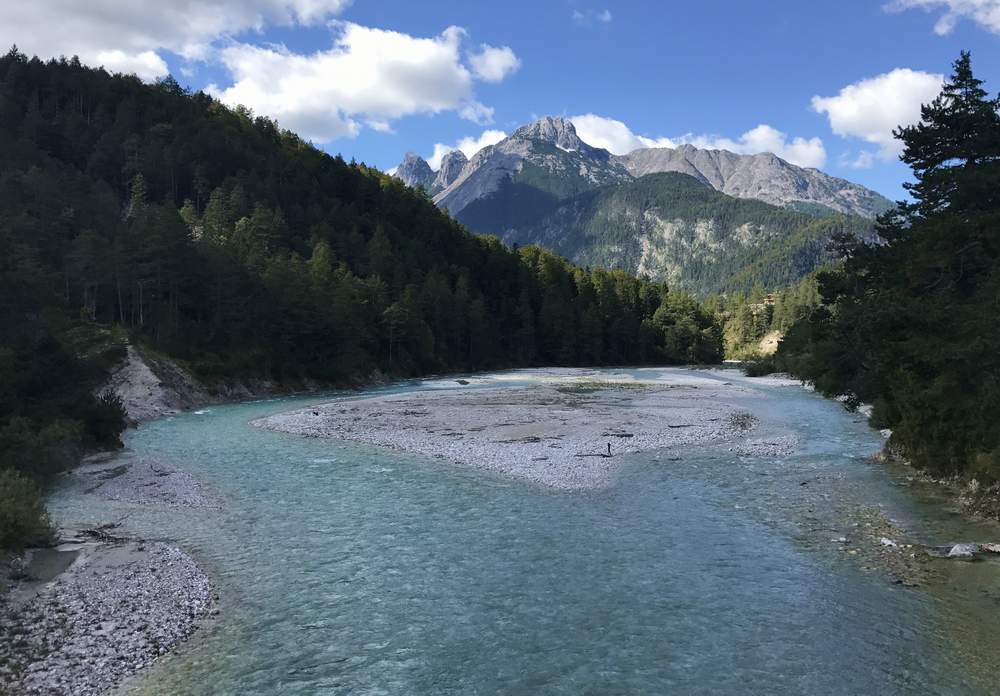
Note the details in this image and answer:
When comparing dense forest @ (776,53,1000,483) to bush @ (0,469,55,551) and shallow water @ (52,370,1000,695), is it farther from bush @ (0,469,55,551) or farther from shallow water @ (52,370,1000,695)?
bush @ (0,469,55,551)

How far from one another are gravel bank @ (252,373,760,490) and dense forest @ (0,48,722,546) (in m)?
17.1

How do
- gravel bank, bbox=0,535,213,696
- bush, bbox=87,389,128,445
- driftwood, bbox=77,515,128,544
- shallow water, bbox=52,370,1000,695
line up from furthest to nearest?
bush, bbox=87,389,128,445
driftwood, bbox=77,515,128,544
shallow water, bbox=52,370,1000,695
gravel bank, bbox=0,535,213,696

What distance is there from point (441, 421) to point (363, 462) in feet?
53.7

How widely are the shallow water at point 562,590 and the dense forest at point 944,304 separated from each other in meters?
3.64

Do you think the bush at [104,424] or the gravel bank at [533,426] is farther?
the bush at [104,424]

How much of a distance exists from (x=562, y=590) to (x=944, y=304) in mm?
25405

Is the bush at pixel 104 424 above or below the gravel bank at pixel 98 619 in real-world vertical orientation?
above

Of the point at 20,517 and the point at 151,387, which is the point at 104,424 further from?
the point at 20,517

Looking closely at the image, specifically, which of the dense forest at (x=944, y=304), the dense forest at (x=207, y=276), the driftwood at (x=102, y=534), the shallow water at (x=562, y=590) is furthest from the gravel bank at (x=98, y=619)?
the dense forest at (x=944, y=304)

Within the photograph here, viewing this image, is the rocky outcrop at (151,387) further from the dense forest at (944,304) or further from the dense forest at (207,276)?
the dense forest at (944,304)

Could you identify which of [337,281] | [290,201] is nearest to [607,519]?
[337,281]

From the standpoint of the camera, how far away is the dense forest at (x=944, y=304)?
25766 mm

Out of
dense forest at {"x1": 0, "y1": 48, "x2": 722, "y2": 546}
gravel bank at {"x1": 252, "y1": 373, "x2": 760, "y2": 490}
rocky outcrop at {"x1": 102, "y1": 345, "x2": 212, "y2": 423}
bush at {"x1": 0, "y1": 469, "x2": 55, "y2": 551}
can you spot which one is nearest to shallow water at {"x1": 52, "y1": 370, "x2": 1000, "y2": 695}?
bush at {"x1": 0, "y1": 469, "x2": 55, "y2": 551}

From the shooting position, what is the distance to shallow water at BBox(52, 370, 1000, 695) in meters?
12.6
